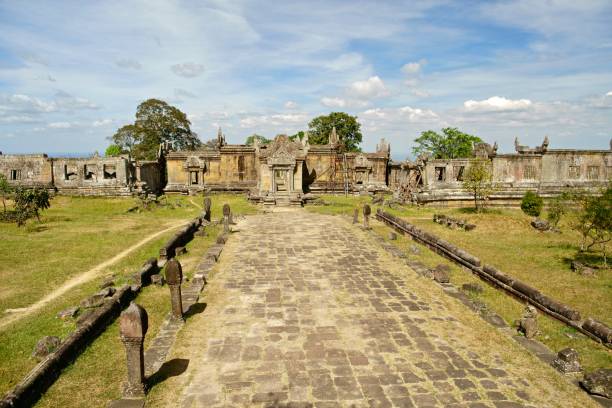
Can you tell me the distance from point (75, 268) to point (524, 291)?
1432 cm

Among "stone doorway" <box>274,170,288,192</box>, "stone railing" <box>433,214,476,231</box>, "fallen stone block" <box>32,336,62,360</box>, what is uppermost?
"stone doorway" <box>274,170,288,192</box>

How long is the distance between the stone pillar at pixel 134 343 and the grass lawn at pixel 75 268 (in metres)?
0.42

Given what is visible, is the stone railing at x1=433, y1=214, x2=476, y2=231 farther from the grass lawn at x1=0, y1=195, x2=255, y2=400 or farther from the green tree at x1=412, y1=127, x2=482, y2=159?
the green tree at x1=412, y1=127, x2=482, y2=159

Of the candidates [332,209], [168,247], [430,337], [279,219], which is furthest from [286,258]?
[332,209]

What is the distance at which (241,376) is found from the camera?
6.86 m

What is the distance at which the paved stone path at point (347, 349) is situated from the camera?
6.35 m

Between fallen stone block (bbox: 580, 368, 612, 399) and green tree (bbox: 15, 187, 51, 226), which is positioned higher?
green tree (bbox: 15, 187, 51, 226)

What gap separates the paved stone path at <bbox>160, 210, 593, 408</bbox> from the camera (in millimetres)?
6348

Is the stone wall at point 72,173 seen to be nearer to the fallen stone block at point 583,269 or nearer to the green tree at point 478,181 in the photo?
the green tree at point 478,181

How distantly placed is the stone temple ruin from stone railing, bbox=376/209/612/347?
48.9 ft

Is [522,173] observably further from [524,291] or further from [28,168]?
[28,168]

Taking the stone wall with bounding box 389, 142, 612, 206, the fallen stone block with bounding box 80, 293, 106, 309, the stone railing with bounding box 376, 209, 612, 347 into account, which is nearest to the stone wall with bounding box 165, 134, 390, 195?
the stone wall with bounding box 389, 142, 612, 206

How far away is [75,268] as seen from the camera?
13.4 m

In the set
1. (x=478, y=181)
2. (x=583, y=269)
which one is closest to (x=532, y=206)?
(x=478, y=181)
